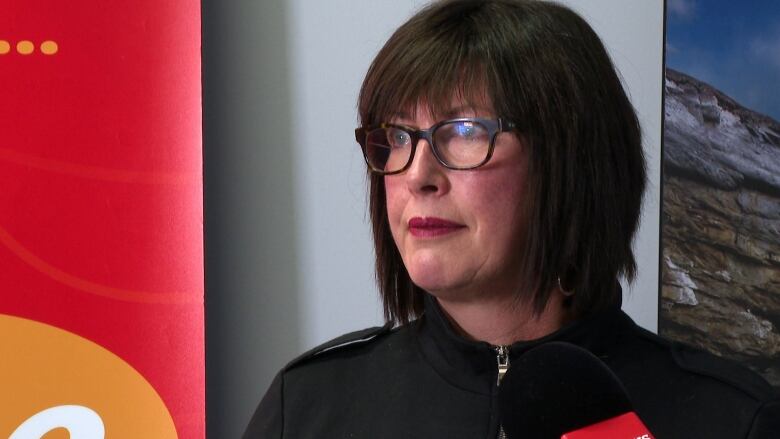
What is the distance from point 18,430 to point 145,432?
16 cm

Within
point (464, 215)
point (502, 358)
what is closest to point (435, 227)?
point (464, 215)

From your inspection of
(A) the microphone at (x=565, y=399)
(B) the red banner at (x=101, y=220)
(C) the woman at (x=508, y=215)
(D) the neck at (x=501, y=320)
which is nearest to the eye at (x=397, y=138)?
(C) the woman at (x=508, y=215)

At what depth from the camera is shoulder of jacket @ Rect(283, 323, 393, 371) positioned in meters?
1.09

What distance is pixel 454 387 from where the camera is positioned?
3.20 feet

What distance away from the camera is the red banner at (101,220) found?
4.48ft

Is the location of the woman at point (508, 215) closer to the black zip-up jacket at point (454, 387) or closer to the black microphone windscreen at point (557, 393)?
the black zip-up jacket at point (454, 387)

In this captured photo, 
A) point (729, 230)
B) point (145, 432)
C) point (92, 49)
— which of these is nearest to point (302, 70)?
point (92, 49)

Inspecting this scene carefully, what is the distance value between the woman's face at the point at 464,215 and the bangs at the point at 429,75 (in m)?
0.01

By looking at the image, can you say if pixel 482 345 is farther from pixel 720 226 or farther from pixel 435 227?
pixel 720 226

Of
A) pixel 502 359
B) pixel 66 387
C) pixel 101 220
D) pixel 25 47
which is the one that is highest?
pixel 25 47

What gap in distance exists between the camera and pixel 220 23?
1.56 metres

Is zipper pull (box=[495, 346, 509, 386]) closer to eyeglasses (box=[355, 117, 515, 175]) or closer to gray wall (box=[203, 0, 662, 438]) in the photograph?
eyeglasses (box=[355, 117, 515, 175])

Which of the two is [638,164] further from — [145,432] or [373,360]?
[145,432]

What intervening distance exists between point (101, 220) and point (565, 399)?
87 cm
